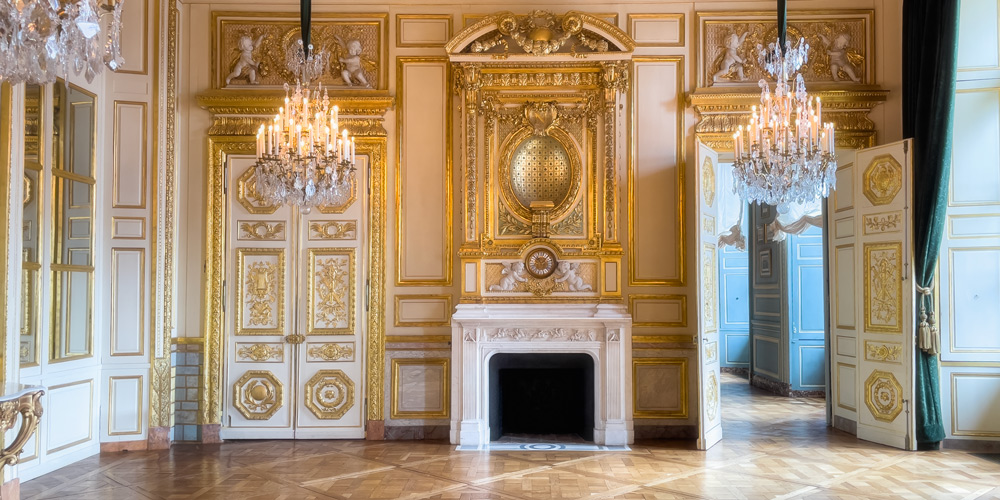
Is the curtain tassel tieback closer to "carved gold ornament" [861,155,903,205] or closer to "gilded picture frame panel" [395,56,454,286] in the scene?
"carved gold ornament" [861,155,903,205]

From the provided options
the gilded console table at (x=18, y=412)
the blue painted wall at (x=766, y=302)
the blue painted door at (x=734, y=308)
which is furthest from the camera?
the blue painted door at (x=734, y=308)

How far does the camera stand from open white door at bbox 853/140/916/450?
5.80m

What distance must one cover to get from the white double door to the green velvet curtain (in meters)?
4.36

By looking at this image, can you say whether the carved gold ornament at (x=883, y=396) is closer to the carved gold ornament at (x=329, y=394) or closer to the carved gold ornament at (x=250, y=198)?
the carved gold ornament at (x=329, y=394)

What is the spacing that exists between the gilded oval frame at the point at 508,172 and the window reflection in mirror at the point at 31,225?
11.0 ft

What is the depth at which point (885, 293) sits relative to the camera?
602 centimetres

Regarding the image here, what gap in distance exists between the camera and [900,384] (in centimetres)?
584

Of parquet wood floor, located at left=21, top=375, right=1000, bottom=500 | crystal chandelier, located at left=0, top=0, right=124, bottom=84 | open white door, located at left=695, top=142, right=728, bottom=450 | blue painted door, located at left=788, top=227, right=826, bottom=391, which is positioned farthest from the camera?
blue painted door, located at left=788, top=227, right=826, bottom=391

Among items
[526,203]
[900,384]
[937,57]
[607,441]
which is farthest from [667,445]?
[937,57]

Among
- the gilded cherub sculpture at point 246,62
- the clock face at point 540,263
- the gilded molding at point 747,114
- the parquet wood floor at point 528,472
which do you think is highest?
the gilded cherub sculpture at point 246,62

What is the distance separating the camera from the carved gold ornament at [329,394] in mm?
6340

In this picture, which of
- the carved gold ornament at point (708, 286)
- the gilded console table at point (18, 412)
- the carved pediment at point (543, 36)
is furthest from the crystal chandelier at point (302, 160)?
the carved gold ornament at point (708, 286)

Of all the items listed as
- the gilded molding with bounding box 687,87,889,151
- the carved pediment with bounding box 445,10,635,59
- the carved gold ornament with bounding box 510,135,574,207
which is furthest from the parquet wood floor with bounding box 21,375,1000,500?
the carved pediment with bounding box 445,10,635,59

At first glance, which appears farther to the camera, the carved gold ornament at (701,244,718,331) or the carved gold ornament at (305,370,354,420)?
the carved gold ornament at (305,370,354,420)
